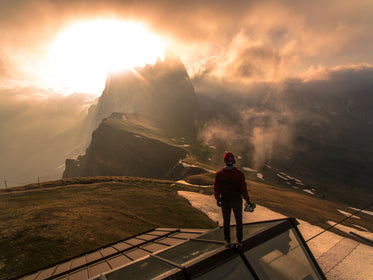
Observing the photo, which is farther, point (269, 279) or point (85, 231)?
point (85, 231)

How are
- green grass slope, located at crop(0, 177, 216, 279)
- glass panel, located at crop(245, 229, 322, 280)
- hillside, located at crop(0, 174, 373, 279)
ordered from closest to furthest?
glass panel, located at crop(245, 229, 322, 280) → green grass slope, located at crop(0, 177, 216, 279) → hillside, located at crop(0, 174, 373, 279)

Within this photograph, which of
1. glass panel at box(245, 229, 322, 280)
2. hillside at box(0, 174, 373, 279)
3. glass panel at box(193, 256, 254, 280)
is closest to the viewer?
glass panel at box(193, 256, 254, 280)

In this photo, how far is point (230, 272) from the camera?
6512mm

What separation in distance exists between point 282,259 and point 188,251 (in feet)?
11.4

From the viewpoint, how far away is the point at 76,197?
163ft

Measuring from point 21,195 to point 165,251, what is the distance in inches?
2311

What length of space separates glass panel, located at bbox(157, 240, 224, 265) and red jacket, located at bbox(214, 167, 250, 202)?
2.01 metres

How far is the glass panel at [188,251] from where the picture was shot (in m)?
7.04

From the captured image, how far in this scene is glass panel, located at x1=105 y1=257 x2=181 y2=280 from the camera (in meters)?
6.40

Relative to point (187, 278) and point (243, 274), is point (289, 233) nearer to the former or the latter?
point (243, 274)

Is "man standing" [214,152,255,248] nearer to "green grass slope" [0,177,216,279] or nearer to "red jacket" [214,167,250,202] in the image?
"red jacket" [214,167,250,202]

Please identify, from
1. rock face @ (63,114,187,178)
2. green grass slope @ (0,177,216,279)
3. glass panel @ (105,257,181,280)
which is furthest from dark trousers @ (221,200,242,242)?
rock face @ (63,114,187,178)

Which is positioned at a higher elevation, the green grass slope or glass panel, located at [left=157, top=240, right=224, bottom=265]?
glass panel, located at [left=157, top=240, right=224, bottom=265]

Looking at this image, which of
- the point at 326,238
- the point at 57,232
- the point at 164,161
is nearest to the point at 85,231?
the point at 57,232
